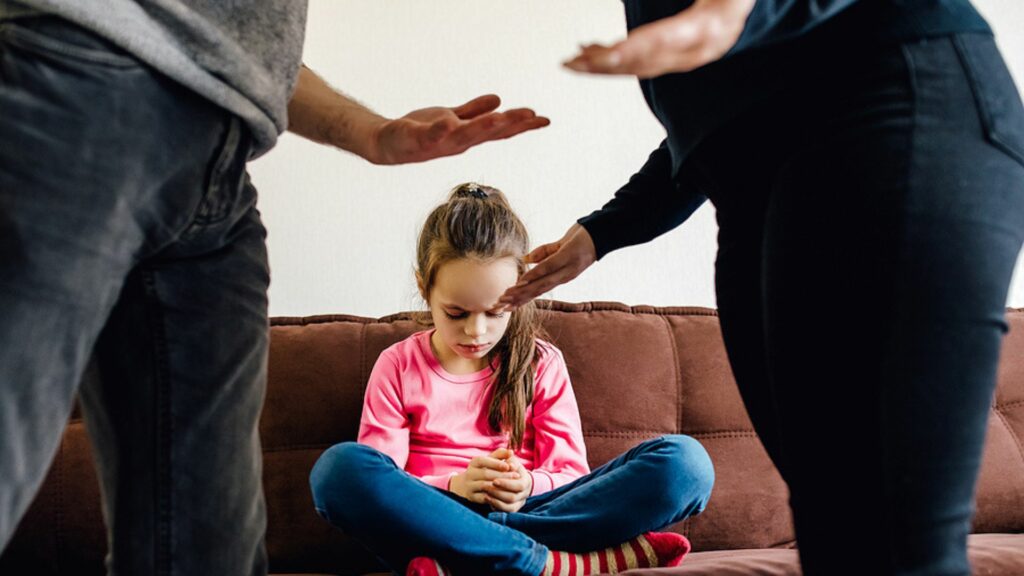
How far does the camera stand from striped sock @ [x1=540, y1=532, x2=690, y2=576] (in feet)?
4.31

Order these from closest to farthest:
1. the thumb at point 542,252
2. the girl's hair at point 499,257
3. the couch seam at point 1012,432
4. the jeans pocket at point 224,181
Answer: the jeans pocket at point 224,181, the thumb at point 542,252, the girl's hair at point 499,257, the couch seam at point 1012,432

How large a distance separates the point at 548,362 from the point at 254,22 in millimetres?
1041

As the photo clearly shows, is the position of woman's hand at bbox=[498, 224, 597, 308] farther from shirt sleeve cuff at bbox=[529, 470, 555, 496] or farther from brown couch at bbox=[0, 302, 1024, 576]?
brown couch at bbox=[0, 302, 1024, 576]

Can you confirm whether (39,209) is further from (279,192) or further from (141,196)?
(279,192)

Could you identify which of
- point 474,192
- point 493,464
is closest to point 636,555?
point 493,464

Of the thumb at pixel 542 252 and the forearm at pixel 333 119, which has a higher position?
the forearm at pixel 333 119

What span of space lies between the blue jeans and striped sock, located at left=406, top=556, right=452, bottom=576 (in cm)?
2

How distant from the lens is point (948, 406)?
0.56 m

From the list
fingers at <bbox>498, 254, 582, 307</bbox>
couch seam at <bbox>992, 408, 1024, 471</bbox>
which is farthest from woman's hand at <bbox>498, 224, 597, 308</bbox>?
couch seam at <bbox>992, 408, 1024, 471</bbox>

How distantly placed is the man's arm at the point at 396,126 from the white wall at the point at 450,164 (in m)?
0.99

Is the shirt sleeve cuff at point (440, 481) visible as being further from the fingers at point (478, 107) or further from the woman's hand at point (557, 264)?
the fingers at point (478, 107)

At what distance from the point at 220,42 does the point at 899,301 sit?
1.60 feet

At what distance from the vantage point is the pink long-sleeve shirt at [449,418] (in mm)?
1530

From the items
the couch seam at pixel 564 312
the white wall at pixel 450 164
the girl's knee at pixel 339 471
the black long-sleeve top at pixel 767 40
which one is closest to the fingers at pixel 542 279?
the black long-sleeve top at pixel 767 40
